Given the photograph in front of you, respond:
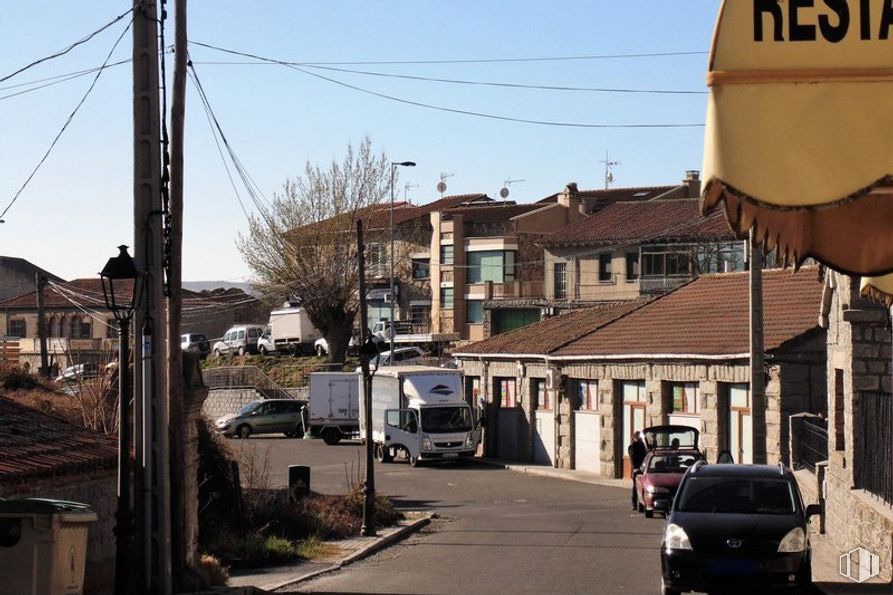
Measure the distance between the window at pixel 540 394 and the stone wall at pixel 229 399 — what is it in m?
23.4

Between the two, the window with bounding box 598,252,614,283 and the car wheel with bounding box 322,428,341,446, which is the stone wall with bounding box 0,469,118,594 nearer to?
the car wheel with bounding box 322,428,341,446

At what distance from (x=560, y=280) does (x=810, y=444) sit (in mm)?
43932

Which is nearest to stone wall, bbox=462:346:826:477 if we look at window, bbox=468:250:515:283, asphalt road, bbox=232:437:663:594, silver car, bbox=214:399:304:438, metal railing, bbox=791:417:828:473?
asphalt road, bbox=232:437:663:594

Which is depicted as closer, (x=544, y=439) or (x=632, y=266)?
(x=544, y=439)

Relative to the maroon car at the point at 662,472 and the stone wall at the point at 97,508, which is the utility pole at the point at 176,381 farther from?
the maroon car at the point at 662,472

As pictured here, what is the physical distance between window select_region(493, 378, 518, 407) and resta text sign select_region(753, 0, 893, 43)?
131 ft

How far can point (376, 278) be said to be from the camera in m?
79.3

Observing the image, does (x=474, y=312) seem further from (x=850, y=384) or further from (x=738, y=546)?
(x=738, y=546)

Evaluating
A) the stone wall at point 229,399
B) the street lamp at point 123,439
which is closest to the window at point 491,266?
the stone wall at point 229,399

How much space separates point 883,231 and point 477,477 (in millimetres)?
33008

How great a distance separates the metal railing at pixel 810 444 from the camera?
2595 cm

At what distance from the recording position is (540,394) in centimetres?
4544

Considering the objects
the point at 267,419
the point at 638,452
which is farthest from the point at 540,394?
the point at 267,419

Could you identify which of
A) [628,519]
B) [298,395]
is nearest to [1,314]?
[298,395]
